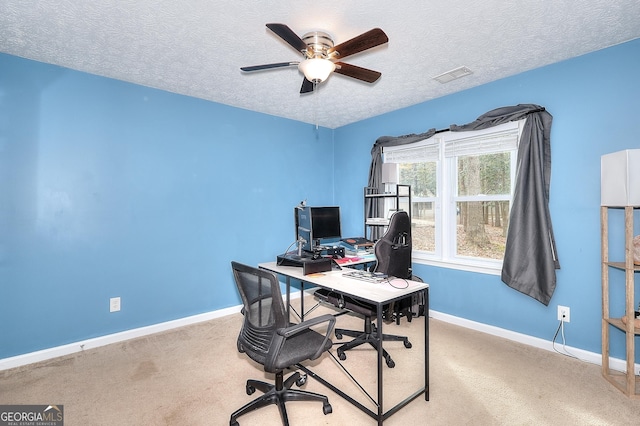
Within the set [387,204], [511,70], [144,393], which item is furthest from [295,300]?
[511,70]

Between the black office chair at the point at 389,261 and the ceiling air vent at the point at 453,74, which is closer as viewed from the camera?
the black office chair at the point at 389,261

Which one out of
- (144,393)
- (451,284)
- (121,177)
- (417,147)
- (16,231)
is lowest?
(144,393)

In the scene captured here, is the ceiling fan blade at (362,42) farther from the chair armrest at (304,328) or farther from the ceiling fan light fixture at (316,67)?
the chair armrest at (304,328)

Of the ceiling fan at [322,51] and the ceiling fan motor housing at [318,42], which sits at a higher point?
the ceiling fan motor housing at [318,42]

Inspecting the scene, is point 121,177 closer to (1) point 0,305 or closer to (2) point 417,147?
(1) point 0,305

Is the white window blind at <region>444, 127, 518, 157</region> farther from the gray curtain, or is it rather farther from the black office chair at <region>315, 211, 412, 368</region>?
the black office chair at <region>315, 211, 412, 368</region>

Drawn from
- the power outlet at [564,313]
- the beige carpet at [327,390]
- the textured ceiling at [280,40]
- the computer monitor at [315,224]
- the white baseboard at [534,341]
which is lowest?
the beige carpet at [327,390]

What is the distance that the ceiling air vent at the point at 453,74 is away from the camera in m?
2.78

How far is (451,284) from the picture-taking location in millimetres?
3422

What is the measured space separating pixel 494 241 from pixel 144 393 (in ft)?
11.3

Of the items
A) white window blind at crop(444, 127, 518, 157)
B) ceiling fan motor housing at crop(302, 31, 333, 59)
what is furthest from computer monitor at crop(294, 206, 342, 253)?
white window blind at crop(444, 127, 518, 157)

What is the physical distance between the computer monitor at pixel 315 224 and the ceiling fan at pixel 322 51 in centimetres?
115

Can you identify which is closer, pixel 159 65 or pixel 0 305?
pixel 0 305

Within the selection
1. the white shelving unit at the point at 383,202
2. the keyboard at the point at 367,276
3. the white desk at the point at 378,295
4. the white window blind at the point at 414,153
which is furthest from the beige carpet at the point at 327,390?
the white window blind at the point at 414,153
